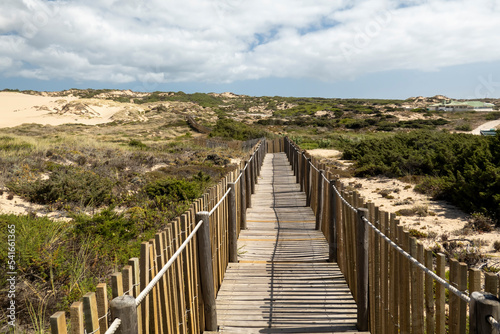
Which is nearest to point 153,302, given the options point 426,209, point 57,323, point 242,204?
point 57,323

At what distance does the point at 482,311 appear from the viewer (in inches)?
67.2

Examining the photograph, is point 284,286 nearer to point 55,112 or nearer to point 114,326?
point 114,326

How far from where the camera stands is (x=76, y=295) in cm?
449

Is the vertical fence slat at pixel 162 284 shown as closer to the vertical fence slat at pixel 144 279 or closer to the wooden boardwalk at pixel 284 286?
the vertical fence slat at pixel 144 279

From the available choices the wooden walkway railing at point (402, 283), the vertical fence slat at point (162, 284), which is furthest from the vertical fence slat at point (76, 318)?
the wooden walkway railing at point (402, 283)

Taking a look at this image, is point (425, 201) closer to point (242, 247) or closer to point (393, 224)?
point (242, 247)

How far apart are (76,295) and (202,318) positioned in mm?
1734

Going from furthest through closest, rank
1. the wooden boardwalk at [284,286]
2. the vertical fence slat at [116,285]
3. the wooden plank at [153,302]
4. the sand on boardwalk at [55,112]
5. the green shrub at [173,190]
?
the sand on boardwalk at [55,112] < the green shrub at [173,190] < the wooden boardwalk at [284,286] < the wooden plank at [153,302] < the vertical fence slat at [116,285]

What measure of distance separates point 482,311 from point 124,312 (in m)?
1.68

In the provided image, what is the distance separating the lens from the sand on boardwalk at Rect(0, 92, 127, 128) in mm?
60562

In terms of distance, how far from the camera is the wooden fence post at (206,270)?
365 centimetres

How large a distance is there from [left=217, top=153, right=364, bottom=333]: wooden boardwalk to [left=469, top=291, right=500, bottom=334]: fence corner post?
2303 mm

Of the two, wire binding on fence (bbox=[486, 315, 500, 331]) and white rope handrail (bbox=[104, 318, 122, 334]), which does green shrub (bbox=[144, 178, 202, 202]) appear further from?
wire binding on fence (bbox=[486, 315, 500, 331])

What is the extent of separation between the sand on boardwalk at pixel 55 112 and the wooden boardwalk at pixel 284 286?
58475 mm
